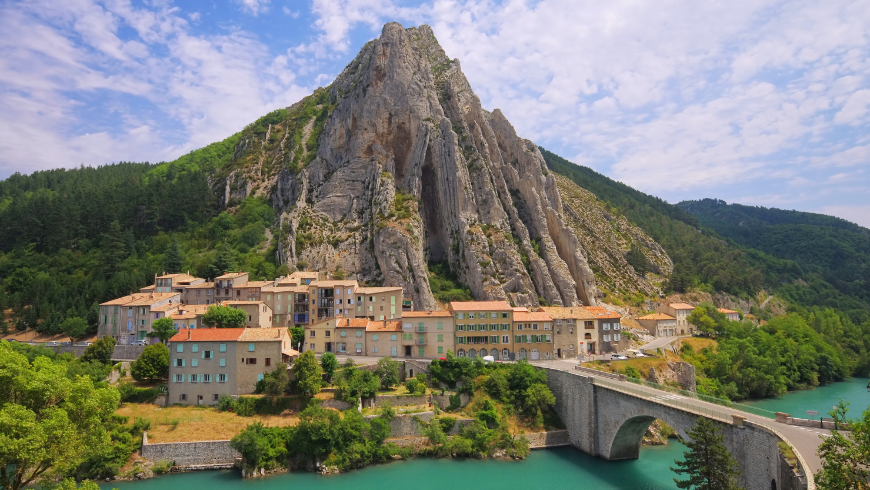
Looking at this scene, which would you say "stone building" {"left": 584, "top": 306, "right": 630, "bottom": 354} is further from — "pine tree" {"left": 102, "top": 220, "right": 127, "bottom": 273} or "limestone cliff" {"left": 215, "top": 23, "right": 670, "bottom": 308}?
"pine tree" {"left": 102, "top": 220, "right": 127, "bottom": 273}

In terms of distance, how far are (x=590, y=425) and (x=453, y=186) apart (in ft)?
170

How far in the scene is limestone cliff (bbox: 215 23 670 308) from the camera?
81.4 meters

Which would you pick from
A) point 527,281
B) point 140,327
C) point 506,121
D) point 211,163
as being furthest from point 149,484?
point 211,163

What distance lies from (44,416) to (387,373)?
30.5 m

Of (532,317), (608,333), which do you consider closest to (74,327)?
(532,317)

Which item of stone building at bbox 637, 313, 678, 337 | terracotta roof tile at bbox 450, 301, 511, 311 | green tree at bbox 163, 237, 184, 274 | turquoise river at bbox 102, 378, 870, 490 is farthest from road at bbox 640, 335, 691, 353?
→ green tree at bbox 163, 237, 184, 274

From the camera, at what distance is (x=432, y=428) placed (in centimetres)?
4528

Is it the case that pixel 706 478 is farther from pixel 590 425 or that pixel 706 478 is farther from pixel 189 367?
pixel 189 367

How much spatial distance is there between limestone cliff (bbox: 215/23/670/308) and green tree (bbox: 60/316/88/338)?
27.6 metres

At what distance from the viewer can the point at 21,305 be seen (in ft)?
233

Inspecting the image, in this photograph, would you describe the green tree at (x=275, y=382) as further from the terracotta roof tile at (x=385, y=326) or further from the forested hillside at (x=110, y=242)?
the forested hillside at (x=110, y=242)

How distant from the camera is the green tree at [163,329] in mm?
55469

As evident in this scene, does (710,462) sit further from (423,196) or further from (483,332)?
(423,196)

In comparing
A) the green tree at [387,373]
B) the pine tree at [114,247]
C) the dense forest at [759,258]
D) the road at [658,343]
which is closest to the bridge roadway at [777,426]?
the green tree at [387,373]
